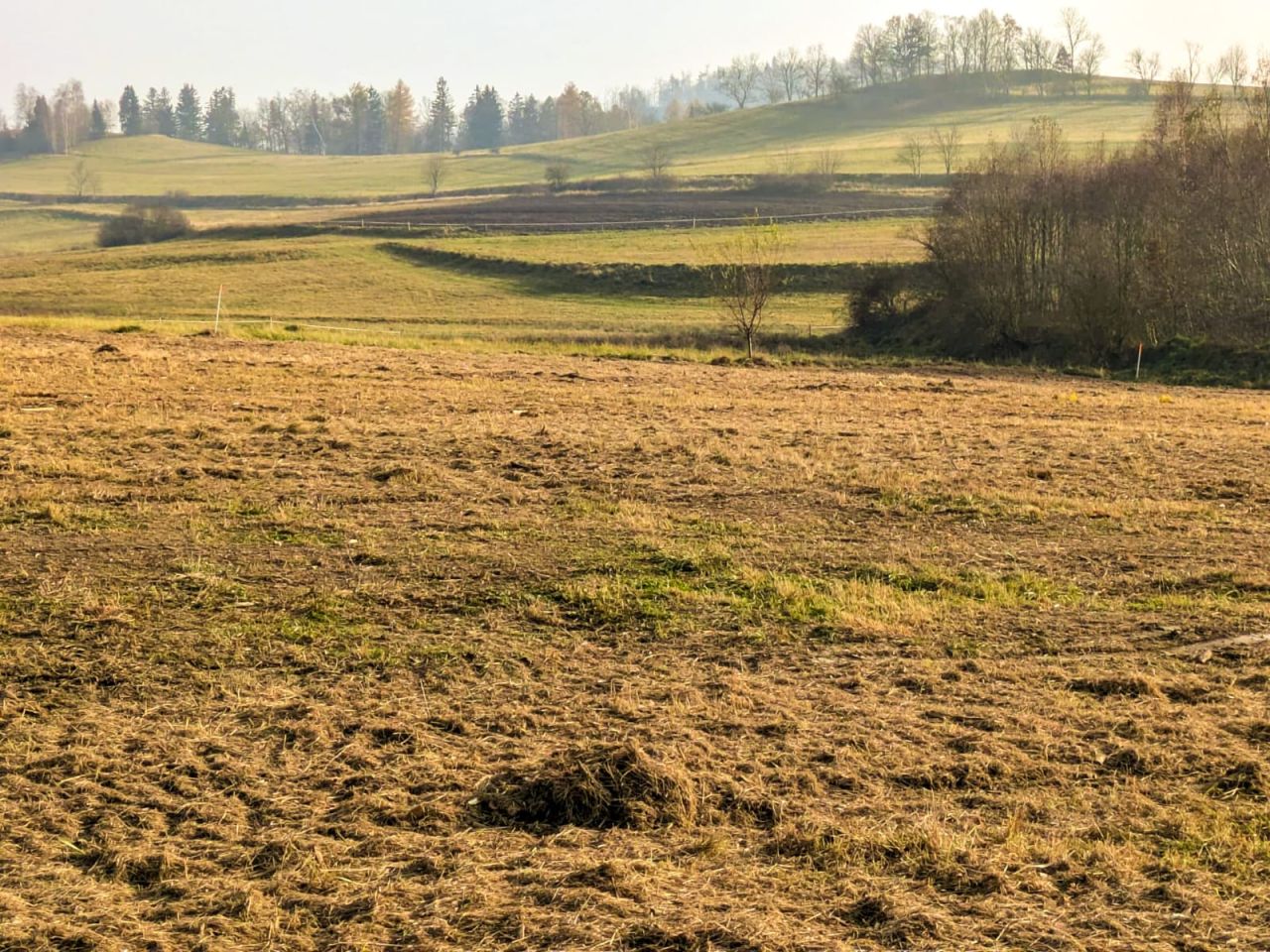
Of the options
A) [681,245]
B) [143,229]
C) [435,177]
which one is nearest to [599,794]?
[681,245]

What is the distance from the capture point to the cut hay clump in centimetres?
627

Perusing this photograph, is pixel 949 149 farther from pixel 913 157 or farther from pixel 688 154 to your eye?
pixel 688 154

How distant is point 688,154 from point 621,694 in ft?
475

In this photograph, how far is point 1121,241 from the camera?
1495 inches

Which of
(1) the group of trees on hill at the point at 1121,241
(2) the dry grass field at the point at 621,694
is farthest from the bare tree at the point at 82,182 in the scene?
(2) the dry grass field at the point at 621,694

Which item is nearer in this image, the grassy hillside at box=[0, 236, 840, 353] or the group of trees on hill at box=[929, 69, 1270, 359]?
the group of trees on hill at box=[929, 69, 1270, 359]

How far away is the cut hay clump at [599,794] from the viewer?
6.27 metres

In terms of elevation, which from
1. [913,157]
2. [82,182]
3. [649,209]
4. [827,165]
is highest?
[82,182]

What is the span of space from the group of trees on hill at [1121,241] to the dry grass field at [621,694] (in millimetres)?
21869

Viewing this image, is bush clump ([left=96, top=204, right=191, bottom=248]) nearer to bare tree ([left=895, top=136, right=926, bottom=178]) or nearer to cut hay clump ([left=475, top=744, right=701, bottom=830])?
bare tree ([left=895, top=136, right=926, bottom=178])

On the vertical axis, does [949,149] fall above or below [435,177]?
below

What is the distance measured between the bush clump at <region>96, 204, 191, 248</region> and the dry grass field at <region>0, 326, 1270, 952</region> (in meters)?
72.5

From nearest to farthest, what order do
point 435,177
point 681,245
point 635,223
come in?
point 681,245 → point 635,223 → point 435,177

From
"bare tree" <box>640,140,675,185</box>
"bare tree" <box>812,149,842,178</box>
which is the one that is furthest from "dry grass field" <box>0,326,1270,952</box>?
"bare tree" <box>640,140,675,185</box>
